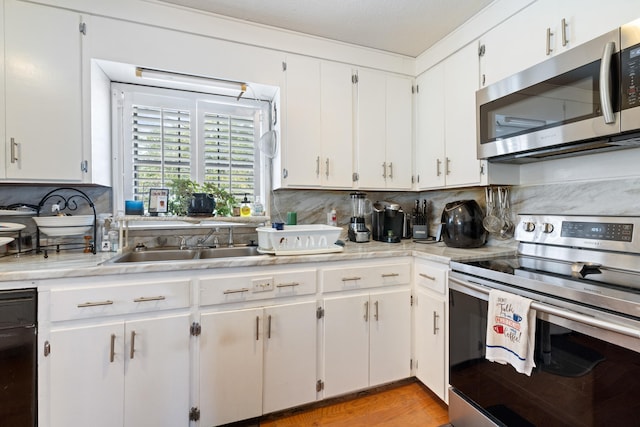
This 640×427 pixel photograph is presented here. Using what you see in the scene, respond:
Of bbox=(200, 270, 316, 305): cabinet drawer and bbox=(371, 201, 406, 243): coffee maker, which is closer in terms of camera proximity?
bbox=(200, 270, 316, 305): cabinet drawer

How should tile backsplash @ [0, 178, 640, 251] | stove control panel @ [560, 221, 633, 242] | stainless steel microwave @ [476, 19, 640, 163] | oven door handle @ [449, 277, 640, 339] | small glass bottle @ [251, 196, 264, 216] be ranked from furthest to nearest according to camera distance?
small glass bottle @ [251, 196, 264, 216] → tile backsplash @ [0, 178, 640, 251] → stove control panel @ [560, 221, 633, 242] → stainless steel microwave @ [476, 19, 640, 163] → oven door handle @ [449, 277, 640, 339]

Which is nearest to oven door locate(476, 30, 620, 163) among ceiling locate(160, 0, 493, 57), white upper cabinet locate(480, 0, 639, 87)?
white upper cabinet locate(480, 0, 639, 87)

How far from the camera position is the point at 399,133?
7.76 ft

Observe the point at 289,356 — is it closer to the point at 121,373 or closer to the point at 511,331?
the point at 121,373

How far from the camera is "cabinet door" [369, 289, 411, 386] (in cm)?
185

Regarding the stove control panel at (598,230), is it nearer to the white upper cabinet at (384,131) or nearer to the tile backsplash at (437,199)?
the tile backsplash at (437,199)

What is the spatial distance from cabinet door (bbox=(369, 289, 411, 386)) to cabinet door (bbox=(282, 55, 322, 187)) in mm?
950

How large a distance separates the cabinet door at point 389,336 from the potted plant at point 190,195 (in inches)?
47.6

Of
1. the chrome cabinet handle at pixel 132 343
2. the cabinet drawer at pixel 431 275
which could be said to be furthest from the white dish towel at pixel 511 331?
the chrome cabinet handle at pixel 132 343

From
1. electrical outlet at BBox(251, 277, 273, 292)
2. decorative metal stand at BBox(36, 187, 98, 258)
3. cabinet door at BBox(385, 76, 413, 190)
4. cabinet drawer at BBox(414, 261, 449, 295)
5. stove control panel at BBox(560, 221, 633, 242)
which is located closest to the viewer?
stove control panel at BBox(560, 221, 633, 242)

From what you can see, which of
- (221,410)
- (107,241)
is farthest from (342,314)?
(107,241)

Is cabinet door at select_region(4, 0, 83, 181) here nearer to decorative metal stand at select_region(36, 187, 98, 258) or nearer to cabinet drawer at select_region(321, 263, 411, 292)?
decorative metal stand at select_region(36, 187, 98, 258)

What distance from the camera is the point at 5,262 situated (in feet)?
4.69

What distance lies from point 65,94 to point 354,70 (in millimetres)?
1823
